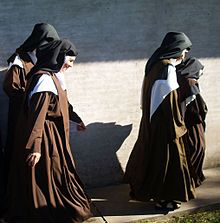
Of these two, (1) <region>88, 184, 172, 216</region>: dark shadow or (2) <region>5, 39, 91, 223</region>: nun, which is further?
(1) <region>88, 184, 172, 216</region>: dark shadow

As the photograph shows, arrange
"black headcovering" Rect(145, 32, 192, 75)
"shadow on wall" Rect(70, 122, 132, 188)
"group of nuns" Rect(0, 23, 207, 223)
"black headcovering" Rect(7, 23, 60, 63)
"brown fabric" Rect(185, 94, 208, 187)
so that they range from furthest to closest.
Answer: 1. "shadow on wall" Rect(70, 122, 132, 188)
2. "brown fabric" Rect(185, 94, 208, 187)
3. "black headcovering" Rect(145, 32, 192, 75)
4. "black headcovering" Rect(7, 23, 60, 63)
5. "group of nuns" Rect(0, 23, 207, 223)

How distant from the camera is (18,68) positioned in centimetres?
473

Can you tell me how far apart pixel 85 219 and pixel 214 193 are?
5.58 feet

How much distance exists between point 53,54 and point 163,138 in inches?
56.9

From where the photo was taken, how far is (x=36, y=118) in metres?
4.14

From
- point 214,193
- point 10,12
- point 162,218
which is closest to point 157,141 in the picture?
point 162,218

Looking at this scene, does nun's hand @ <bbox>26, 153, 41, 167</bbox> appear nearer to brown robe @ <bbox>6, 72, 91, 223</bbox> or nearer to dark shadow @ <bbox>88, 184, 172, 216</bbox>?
brown robe @ <bbox>6, 72, 91, 223</bbox>

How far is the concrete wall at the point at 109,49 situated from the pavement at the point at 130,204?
0.23 metres

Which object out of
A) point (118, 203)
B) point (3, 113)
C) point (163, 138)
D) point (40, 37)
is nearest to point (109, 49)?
point (40, 37)

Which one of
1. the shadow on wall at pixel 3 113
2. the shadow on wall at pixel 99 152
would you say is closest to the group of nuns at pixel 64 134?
the shadow on wall at pixel 3 113

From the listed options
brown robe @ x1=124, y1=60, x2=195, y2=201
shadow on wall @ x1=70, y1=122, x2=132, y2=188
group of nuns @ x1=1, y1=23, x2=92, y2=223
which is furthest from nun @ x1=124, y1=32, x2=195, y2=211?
group of nuns @ x1=1, y1=23, x2=92, y2=223

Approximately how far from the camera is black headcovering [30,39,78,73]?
13.7 feet

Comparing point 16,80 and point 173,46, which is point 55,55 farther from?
point 173,46

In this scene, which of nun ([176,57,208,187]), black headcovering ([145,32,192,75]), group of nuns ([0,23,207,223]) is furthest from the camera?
nun ([176,57,208,187])
